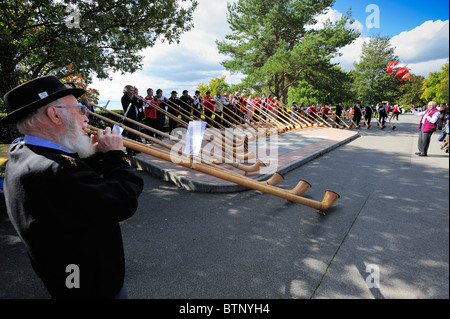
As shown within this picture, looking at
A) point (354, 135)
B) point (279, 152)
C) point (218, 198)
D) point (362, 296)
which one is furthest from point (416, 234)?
point (354, 135)

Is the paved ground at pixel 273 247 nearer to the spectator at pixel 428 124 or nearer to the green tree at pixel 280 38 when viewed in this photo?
the spectator at pixel 428 124

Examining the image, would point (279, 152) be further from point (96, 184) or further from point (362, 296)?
point (96, 184)

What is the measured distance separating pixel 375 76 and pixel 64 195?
159 feet

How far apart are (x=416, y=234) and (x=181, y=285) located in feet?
10.6

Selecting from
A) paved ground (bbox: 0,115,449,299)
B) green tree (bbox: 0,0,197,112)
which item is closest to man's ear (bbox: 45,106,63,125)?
paved ground (bbox: 0,115,449,299)

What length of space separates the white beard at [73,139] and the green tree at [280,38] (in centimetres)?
1930

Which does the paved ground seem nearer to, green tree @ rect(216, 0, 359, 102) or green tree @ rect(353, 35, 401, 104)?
green tree @ rect(216, 0, 359, 102)

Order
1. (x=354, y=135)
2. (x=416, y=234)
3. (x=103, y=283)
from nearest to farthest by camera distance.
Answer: (x=103, y=283), (x=416, y=234), (x=354, y=135)

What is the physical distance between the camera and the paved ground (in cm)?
237

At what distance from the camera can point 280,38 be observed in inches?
803

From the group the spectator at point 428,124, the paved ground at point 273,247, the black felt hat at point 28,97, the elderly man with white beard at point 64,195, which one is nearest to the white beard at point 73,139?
the elderly man with white beard at point 64,195

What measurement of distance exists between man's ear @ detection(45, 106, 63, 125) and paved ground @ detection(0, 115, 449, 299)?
6.12ft

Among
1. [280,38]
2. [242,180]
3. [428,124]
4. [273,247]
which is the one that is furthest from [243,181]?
[280,38]

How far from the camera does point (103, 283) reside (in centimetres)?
137
